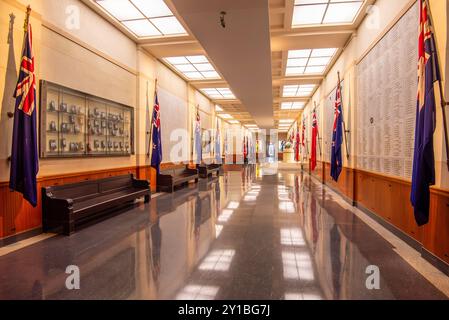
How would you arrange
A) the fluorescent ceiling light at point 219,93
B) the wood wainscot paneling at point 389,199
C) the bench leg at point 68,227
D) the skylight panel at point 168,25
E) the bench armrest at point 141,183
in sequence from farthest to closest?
the fluorescent ceiling light at point 219,93
the bench armrest at point 141,183
the skylight panel at point 168,25
the bench leg at point 68,227
the wood wainscot paneling at point 389,199

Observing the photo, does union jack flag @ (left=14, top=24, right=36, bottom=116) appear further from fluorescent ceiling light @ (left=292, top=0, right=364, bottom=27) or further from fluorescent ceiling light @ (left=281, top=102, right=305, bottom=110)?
fluorescent ceiling light @ (left=281, top=102, right=305, bottom=110)

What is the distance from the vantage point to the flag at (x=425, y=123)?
292 cm

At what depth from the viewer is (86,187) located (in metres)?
5.23

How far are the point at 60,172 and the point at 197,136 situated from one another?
8.01m

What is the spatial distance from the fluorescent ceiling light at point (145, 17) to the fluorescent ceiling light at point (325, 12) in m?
2.67

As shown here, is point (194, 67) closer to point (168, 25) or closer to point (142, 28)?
point (142, 28)

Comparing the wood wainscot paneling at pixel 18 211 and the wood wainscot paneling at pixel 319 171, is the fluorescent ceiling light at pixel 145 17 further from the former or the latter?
the wood wainscot paneling at pixel 319 171

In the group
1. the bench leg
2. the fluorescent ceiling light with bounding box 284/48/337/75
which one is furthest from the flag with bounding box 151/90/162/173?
the fluorescent ceiling light with bounding box 284/48/337/75

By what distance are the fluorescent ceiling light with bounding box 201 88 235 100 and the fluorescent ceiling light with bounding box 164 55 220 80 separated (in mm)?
2176

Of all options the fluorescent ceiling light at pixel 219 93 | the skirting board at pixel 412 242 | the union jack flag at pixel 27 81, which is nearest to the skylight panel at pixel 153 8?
the union jack flag at pixel 27 81

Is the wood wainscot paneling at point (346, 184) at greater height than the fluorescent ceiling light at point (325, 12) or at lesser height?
lesser
